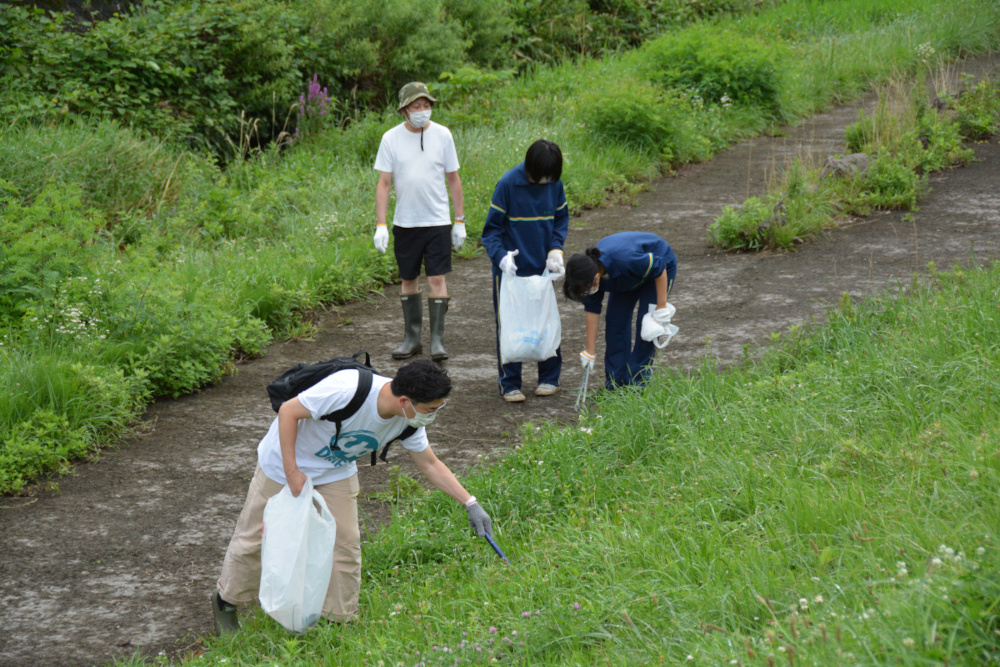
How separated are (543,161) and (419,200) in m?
1.23

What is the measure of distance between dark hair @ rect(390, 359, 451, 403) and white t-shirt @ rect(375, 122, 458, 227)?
327cm

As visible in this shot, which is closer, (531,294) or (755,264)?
(531,294)

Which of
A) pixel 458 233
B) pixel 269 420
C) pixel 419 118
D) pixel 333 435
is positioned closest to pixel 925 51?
pixel 458 233

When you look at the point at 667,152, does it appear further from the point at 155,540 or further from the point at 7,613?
the point at 7,613

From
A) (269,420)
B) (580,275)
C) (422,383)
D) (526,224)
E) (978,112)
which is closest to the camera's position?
(422,383)

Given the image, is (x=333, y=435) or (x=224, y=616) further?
(x=224, y=616)

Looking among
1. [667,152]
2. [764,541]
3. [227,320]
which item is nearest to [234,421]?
[227,320]

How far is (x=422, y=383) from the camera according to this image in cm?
318

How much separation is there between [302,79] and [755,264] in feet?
23.3

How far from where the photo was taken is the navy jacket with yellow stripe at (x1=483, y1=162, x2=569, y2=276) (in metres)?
5.67

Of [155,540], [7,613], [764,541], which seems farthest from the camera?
[155,540]

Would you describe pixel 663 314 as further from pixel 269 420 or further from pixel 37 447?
pixel 37 447

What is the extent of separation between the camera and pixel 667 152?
1159 cm

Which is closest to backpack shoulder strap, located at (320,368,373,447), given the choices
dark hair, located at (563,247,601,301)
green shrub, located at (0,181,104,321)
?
dark hair, located at (563,247,601,301)
